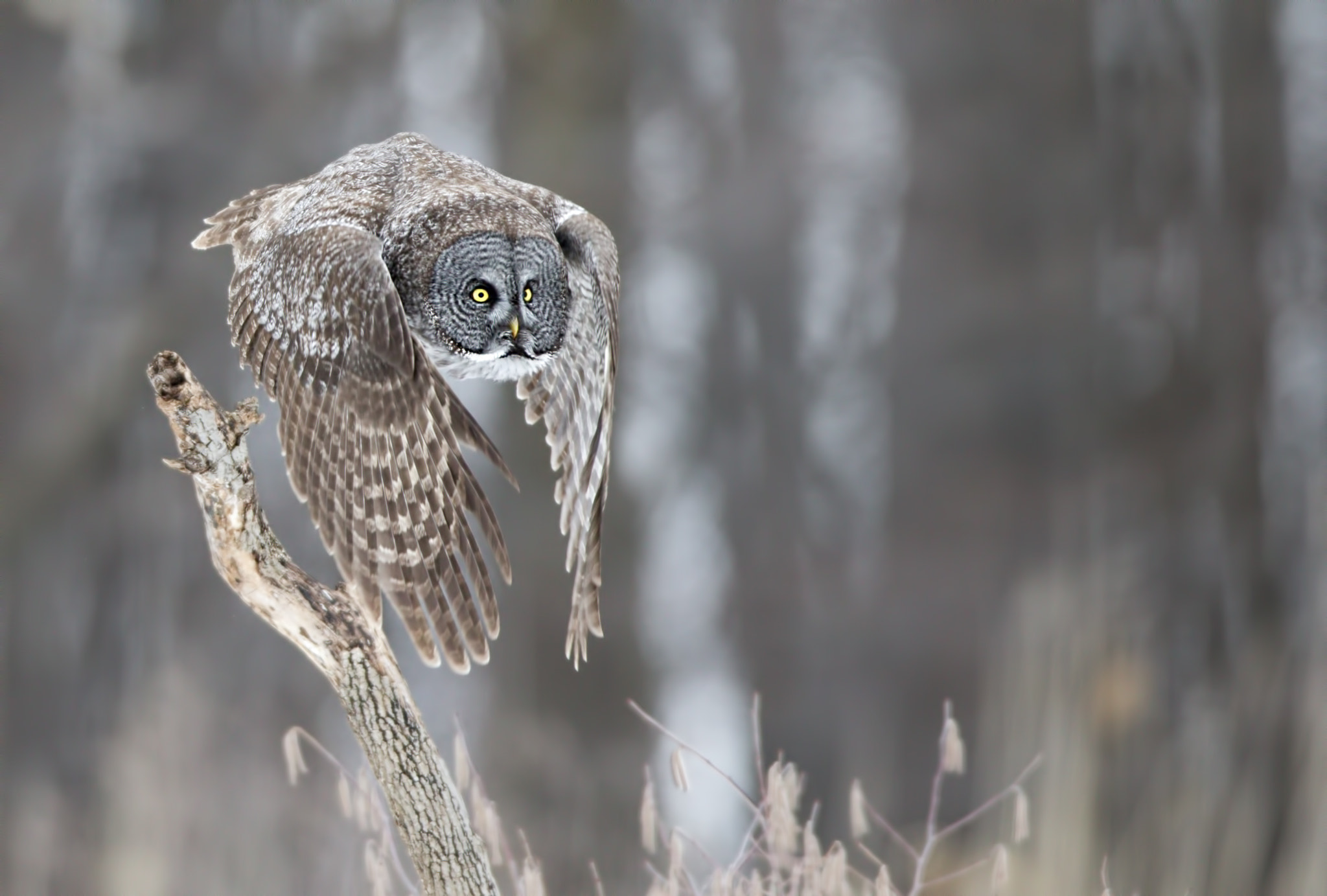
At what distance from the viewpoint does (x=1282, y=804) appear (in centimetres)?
201

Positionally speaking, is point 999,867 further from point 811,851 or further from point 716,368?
point 716,368

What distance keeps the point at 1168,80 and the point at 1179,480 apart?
78cm

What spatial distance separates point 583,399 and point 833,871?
23.6 inches

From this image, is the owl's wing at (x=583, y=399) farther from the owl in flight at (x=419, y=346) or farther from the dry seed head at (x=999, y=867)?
the dry seed head at (x=999, y=867)

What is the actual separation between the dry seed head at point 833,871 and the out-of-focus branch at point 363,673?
1.15 ft

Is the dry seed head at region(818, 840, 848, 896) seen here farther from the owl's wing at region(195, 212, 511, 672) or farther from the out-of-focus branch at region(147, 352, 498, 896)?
the owl's wing at region(195, 212, 511, 672)

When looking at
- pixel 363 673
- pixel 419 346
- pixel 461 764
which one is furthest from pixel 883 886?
pixel 419 346

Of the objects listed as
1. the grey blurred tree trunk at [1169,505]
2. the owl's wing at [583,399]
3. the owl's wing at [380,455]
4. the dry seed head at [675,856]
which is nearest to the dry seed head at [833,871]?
the dry seed head at [675,856]

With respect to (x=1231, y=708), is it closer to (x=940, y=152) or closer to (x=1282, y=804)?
(x=1282, y=804)

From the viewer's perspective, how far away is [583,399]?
1.34m

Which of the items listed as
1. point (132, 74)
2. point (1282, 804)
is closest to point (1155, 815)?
point (1282, 804)

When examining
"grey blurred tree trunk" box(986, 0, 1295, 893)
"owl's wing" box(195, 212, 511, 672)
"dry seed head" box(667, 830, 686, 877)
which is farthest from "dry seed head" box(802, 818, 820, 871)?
"grey blurred tree trunk" box(986, 0, 1295, 893)

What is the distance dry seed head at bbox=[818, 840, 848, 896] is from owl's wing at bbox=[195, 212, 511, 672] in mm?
453

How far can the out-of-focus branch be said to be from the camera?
109 centimetres
